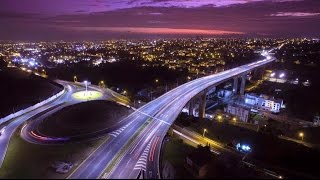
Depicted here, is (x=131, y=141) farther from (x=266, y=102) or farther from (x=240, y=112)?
(x=266, y=102)

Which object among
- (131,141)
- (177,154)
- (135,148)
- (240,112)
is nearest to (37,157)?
(131,141)

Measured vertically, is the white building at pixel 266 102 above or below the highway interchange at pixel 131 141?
below

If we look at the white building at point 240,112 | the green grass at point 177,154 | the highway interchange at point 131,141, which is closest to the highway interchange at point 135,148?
the highway interchange at point 131,141

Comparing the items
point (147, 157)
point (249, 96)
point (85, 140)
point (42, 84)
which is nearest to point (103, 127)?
point (85, 140)

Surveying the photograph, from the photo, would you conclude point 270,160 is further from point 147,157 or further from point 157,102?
point 157,102

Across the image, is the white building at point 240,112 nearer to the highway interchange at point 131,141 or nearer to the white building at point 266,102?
the white building at point 266,102

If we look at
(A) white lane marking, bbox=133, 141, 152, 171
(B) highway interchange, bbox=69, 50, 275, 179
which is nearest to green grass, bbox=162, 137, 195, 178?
(B) highway interchange, bbox=69, 50, 275, 179
